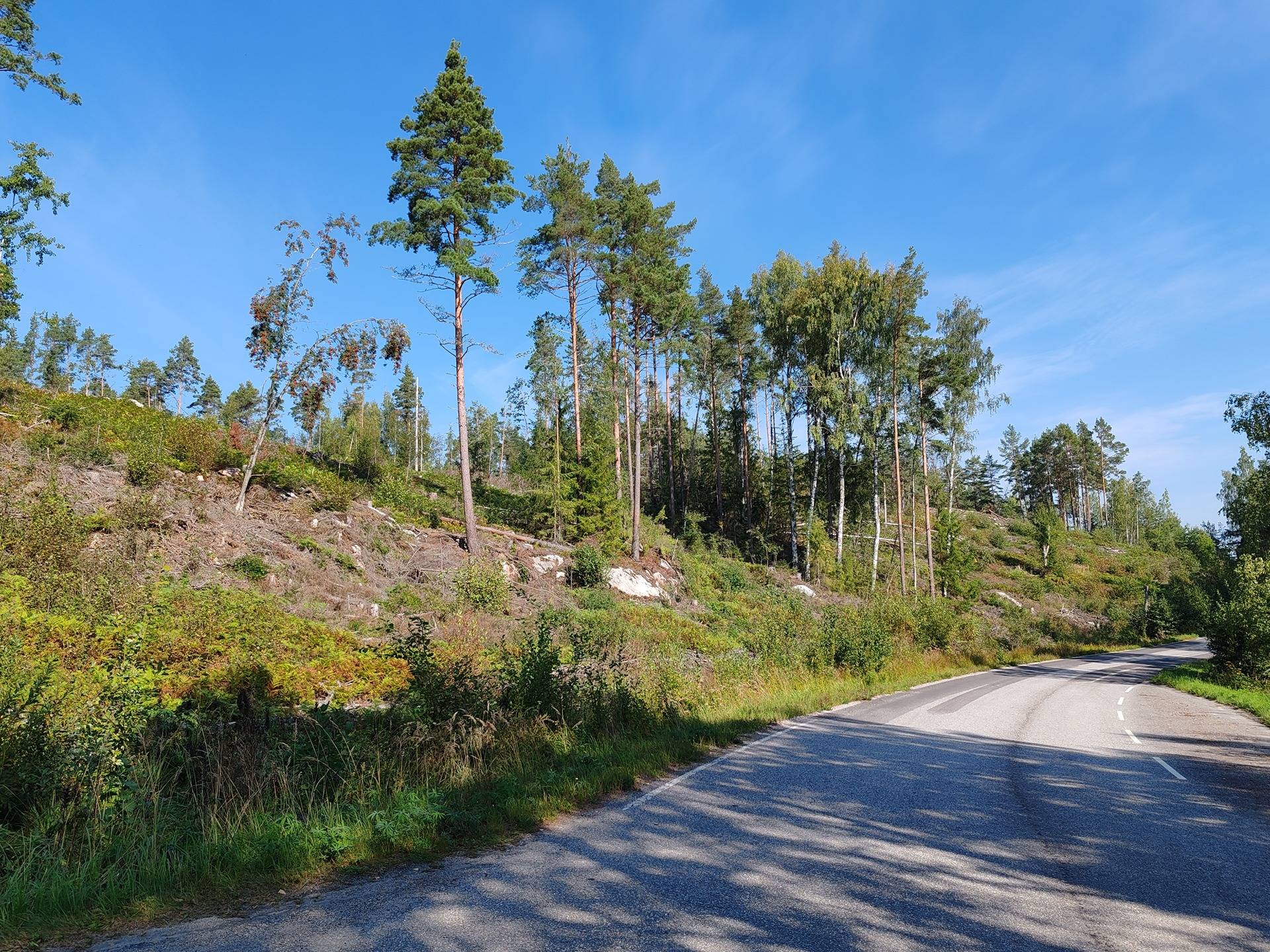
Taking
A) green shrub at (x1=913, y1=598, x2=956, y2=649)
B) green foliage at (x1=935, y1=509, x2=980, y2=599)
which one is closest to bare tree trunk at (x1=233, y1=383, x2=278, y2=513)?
green shrub at (x1=913, y1=598, x2=956, y2=649)

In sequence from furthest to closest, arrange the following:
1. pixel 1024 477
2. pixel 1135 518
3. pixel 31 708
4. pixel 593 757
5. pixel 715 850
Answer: pixel 1024 477, pixel 1135 518, pixel 593 757, pixel 31 708, pixel 715 850

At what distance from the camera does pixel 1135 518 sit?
89688 mm

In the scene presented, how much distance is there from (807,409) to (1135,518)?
78.0m

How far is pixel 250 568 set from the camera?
16.4m

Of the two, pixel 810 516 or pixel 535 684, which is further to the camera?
pixel 810 516

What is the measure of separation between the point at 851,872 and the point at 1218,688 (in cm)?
2146

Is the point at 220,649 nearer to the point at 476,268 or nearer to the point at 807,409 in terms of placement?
the point at 476,268

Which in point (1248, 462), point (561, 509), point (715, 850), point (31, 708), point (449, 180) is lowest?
point (715, 850)

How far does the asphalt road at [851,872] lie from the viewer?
3.66 m

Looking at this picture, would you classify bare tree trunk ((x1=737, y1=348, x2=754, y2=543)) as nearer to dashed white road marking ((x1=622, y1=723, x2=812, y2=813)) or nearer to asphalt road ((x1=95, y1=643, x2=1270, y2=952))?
dashed white road marking ((x1=622, y1=723, x2=812, y2=813))

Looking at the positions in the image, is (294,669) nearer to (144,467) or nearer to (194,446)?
(144,467)

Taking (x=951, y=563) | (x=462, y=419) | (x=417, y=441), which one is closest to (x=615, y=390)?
(x=462, y=419)

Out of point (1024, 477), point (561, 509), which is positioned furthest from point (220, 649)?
point (1024, 477)

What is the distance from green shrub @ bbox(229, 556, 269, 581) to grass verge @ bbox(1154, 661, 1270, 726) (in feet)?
74.7
